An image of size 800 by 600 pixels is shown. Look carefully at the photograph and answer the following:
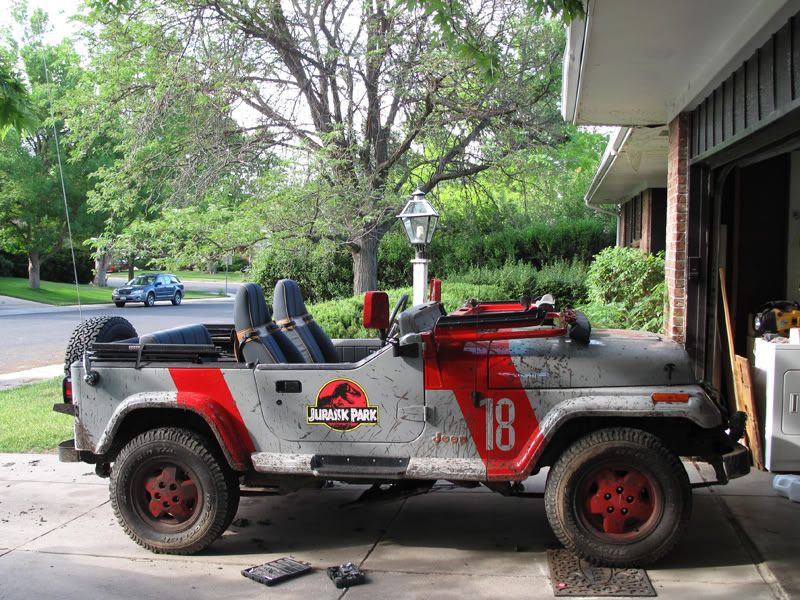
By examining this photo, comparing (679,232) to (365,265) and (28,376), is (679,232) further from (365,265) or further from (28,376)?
(28,376)

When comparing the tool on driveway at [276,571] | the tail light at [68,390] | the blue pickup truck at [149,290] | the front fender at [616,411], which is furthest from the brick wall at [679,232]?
the blue pickup truck at [149,290]

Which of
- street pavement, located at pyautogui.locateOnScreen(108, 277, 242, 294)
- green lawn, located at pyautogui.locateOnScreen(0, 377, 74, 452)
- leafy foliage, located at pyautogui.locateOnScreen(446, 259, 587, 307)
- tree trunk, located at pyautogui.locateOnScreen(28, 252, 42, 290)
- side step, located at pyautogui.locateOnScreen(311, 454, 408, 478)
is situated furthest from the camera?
street pavement, located at pyautogui.locateOnScreen(108, 277, 242, 294)

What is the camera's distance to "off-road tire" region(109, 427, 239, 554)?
179 inches

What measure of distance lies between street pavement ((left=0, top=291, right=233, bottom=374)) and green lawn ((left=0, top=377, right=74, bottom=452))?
9.74 feet

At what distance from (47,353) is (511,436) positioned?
45.8 ft

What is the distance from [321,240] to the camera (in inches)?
576

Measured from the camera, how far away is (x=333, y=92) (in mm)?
14961

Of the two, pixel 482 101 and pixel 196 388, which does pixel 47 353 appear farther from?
pixel 196 388

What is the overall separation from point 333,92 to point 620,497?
12228mm

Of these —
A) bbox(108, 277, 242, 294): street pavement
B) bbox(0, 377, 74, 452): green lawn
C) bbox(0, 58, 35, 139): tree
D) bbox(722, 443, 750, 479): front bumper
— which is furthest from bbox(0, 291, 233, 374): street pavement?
bbox(108, 277, 242, 294): street pavement

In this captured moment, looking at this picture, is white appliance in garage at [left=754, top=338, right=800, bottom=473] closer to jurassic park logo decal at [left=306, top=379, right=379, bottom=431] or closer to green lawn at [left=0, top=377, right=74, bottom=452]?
jurassic park logo decal at [left=306, top=379, right=379, bottom=431]

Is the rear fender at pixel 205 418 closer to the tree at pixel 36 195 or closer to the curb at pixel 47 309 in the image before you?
the curb at pixel 47 309

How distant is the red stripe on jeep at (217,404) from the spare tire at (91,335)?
79 centimetres

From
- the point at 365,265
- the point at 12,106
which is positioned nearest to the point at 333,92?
the point at 365,265
